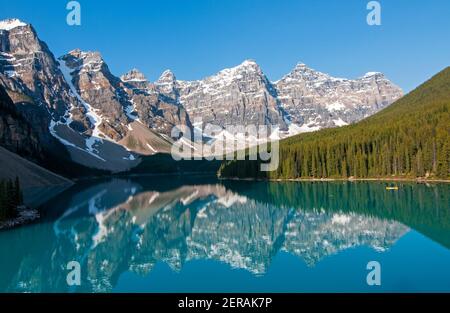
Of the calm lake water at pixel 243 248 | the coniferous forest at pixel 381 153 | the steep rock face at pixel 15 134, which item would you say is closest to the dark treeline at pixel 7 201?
the calm lake water at pixel 243 248

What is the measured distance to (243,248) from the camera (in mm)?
39250

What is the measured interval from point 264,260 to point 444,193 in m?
49.9

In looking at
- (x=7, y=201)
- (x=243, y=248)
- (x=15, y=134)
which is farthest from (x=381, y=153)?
A: (x=15, y=134)

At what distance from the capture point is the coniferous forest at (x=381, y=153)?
99.0m

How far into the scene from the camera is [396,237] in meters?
39.3

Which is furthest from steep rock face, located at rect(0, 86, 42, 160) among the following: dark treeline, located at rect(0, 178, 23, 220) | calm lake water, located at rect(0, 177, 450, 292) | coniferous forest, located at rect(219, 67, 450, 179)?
dark treeline, located at rect(0, 178, 23, 220)

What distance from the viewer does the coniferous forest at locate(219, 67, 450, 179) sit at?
3898 inches

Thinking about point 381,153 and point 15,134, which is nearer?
point 381,153

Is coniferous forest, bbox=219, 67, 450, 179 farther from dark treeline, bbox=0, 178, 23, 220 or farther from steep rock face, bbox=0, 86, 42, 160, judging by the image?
steep rock face, bbox=0, 86, 42, 160

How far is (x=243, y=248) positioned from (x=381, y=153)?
275ft

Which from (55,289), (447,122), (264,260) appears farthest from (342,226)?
(447,122)

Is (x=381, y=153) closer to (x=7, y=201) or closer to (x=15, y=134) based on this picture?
(x=7, y=201)

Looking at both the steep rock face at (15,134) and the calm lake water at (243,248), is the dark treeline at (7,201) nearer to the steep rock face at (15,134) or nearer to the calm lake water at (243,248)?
the calm lake water at (243,248)

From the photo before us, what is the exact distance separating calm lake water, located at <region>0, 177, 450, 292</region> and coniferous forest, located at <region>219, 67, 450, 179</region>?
3546cm
